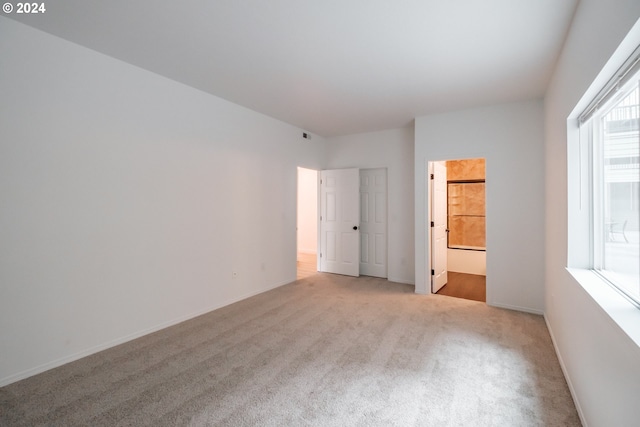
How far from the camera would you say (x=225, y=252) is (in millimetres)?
4000

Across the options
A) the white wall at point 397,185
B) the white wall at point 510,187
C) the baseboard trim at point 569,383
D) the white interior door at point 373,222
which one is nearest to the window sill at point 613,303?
the baseboard trim at point 569,383

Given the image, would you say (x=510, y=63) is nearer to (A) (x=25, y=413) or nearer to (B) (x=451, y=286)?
(B) (x=451, y=286)

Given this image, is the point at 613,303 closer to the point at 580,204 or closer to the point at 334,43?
the point at 580,204

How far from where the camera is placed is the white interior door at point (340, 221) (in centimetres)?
565

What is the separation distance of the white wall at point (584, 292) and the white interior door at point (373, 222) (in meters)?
2.65

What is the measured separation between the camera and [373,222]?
223 inches

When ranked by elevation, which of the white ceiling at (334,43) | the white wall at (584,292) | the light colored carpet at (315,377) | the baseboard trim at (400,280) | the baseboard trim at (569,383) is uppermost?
the white ceiling at (334,43)

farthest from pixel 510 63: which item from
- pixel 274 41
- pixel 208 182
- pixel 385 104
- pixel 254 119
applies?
pixel 208 182

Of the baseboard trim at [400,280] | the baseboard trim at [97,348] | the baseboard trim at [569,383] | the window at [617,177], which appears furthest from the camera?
the baseboard trim at [400,280]

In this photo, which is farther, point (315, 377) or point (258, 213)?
point (258, 213)

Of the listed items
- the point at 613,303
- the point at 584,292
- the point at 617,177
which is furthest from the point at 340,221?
the point at 613,303

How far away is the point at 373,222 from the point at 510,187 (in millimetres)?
2364

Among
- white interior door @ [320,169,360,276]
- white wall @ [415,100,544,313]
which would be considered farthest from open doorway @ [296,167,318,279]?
white wall @ [415,100,544,313]

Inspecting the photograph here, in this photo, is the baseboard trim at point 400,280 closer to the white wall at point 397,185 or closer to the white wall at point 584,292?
the white wall at point 397,185
